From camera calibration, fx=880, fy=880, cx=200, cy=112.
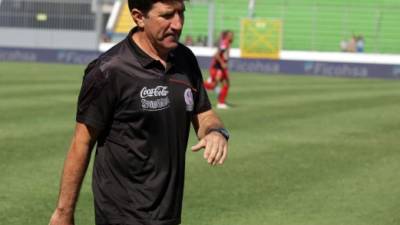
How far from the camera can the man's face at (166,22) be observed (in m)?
4.45

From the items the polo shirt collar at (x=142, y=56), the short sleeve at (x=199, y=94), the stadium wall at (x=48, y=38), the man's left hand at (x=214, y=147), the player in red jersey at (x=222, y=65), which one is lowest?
the stadium wall at (x=48, y=38)

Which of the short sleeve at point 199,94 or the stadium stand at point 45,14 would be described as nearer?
the short sleeve at point 199,94

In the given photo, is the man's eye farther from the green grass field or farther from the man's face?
the green grass field

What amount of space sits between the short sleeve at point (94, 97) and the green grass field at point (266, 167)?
4.06 metres

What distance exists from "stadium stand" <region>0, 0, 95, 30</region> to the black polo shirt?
47052 millimetres

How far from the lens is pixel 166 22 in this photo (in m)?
4.45

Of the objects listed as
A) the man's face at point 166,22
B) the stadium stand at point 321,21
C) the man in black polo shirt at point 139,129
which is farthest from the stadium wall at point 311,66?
the man's face at point 166,22

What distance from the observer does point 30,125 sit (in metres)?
15.7

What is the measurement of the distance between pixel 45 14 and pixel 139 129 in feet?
159

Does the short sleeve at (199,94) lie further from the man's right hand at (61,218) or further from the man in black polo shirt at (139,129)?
the man's right hand at (61,218)

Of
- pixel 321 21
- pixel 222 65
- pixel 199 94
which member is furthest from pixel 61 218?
pixel 321 21

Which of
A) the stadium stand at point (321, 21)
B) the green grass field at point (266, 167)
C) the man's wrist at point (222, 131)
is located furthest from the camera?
the stadium stand at point (321, 21)

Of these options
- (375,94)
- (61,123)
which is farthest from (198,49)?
(61,123)

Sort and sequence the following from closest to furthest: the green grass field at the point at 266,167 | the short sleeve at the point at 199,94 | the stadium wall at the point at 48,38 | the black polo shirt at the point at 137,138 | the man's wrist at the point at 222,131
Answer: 1. the black polo shirt at the point at 137,138
2. the man's wrist at the point at 222,131
3. the short sleeve at the point at 199,94
4. the green grass field at the point at 266,167
5. the stadium wall at the point at 48,38
